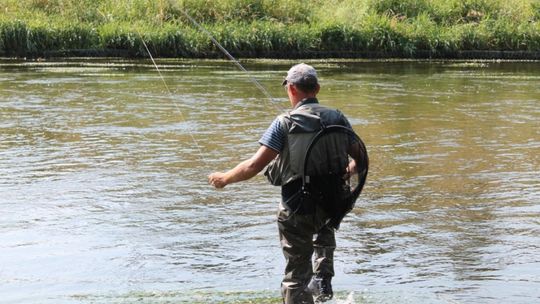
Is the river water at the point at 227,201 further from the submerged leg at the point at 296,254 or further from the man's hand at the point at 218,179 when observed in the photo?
the man's hand at the point at 218,179

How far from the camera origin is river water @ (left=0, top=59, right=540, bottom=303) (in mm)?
6609

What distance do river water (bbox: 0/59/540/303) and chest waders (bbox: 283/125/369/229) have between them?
109cm

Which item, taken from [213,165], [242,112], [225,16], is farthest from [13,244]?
[225,16]

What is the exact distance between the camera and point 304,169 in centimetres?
509

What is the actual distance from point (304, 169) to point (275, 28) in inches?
932

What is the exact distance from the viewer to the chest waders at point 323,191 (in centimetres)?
510

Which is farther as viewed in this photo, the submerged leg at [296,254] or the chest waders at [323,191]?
the submerged leg at [296,254]

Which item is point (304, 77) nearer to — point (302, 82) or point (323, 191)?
point (302, 82)

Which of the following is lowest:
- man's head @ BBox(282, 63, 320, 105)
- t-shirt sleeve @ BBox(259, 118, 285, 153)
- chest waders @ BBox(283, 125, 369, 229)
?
chest waders @ BBox(283, 125, 369, 229)

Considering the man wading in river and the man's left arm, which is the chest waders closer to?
the man wading in river

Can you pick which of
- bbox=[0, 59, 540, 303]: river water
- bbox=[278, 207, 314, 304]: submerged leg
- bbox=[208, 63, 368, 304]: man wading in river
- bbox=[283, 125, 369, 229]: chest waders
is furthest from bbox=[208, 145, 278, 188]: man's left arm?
bbox=[0, 59, 540, 303]: river water

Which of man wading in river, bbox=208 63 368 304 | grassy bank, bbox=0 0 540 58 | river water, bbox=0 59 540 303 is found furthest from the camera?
grassy bank, bbox=0 0 540 58

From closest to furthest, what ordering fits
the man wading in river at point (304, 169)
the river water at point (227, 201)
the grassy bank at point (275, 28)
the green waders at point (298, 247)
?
the man wading in river at point (304, 169) → the green waders at point (298, 247) → the river water at point (227, 201) → the grassy bank at point (275, 28)

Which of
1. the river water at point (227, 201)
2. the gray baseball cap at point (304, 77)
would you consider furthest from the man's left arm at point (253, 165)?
the river water at point (227, 201)
